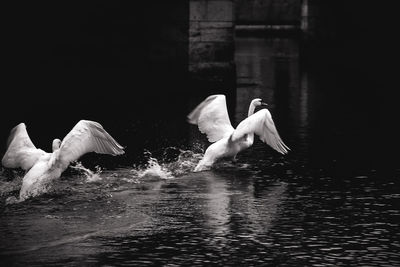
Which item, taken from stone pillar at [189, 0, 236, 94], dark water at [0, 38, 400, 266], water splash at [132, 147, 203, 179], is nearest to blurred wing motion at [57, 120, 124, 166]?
dark water at [0, 38, 400, 266]

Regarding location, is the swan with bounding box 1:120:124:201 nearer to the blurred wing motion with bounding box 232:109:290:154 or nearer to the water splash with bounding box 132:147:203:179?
the water splash with bounding box 132:147:203:179

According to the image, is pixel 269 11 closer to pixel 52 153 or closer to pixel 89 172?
pixel 89 172

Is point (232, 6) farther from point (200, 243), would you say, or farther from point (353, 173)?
point (200, 243)

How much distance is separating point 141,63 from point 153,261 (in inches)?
932

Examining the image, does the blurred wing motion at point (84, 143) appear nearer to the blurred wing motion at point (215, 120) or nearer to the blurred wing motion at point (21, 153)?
the blurred wing motion at point (21, 153)

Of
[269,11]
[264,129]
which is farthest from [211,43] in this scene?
[269,11]

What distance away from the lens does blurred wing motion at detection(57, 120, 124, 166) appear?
1323 centimetres

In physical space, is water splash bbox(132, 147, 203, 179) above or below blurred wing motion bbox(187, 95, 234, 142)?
below

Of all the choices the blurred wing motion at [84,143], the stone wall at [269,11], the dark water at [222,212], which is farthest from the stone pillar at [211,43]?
the stone wall at [269,11]

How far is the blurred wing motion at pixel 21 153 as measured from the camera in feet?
45.0

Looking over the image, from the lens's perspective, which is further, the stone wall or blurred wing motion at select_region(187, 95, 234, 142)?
the stone wall

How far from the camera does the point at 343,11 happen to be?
41.0 meters

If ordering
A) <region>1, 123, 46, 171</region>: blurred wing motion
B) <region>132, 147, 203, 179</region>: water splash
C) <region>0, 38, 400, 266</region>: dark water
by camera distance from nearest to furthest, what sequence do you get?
<region>0, 38, 400, 266</region>: dark water
<region>1, 123, 46, 171</region>: blurred wing motion
<region>132, 147, 203, 179</region>: water splash

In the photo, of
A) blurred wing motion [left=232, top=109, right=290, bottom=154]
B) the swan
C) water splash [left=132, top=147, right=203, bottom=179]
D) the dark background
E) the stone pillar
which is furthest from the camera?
the stone pillar
